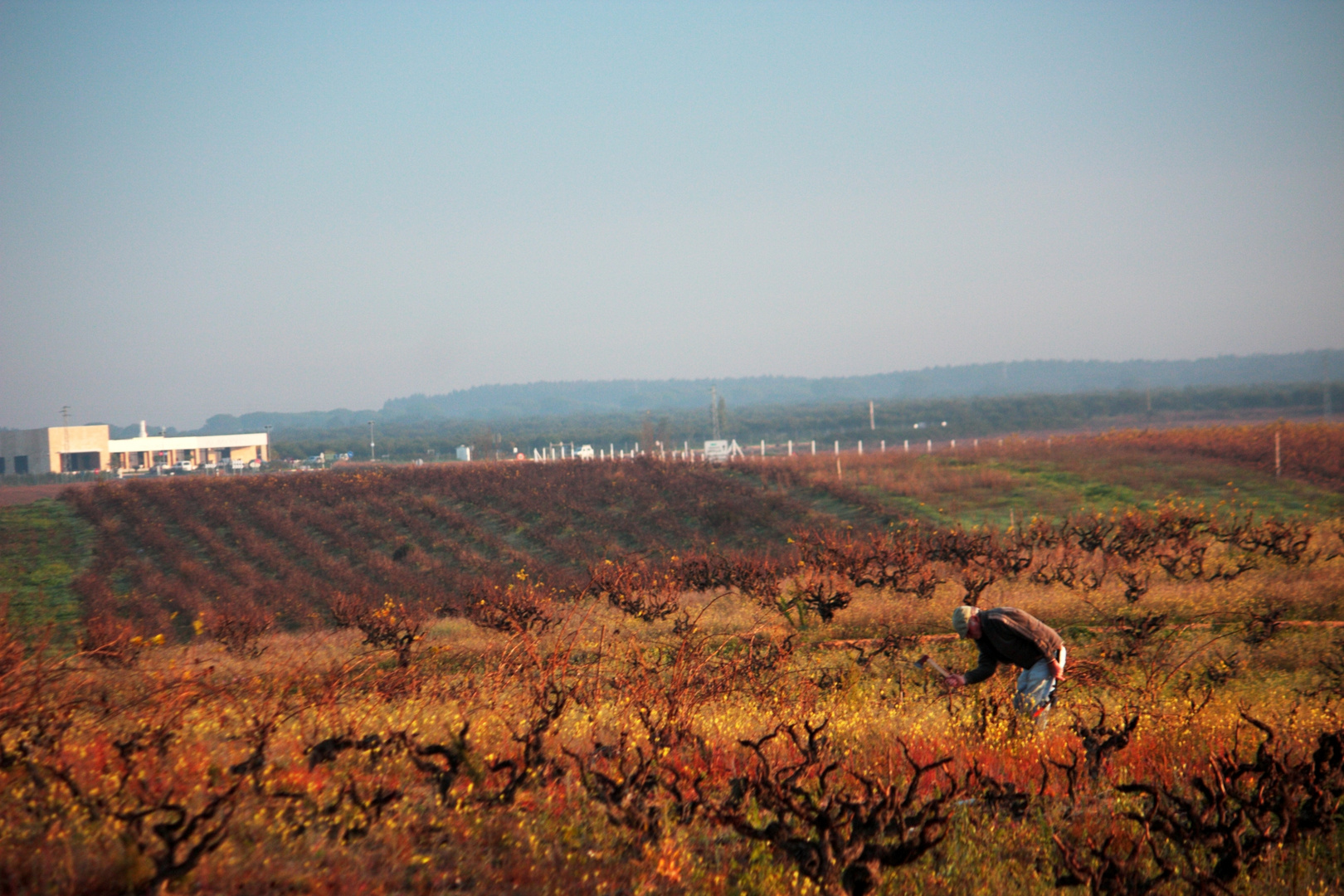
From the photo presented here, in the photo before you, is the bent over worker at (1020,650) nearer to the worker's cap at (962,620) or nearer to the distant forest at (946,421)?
the worker's cap at (962,620)

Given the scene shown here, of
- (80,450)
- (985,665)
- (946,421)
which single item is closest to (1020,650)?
(985,665)

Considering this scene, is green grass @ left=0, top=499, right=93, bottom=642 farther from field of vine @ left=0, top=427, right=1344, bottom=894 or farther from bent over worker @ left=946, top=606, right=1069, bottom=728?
bent over worker @ left=946, top=606, right=1069, bottom=728

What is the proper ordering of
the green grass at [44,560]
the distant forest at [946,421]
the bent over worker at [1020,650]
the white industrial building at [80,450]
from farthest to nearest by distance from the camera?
the distant forest at [946,421] < the white industrial building at [80,450] < the green grass at [44,560] < the bent over worker at [1020,650]

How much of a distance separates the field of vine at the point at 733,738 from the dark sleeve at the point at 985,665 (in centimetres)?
20

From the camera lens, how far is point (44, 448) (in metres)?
67.8

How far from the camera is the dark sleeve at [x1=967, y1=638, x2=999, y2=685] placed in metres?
7.41

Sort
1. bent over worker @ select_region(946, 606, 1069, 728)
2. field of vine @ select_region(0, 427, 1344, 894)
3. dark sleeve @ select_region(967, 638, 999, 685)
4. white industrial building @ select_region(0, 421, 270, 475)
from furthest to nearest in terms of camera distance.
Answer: white industrial building @ select_region(0, 421, 270, 475) → dark sleeve @ select_region(967, 638, 999, 685) → bent over worker @ select_region(946, 606, 1069, 728) → field of vine @ select_region(0, 427, 1344, 894)

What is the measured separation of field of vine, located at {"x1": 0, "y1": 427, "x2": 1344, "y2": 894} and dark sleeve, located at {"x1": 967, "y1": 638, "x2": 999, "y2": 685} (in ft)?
0.65

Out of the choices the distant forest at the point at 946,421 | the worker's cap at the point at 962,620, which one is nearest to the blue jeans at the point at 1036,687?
the worker's cap at the point at 962,620

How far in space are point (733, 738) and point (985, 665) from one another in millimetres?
2375

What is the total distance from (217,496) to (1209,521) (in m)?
33.6

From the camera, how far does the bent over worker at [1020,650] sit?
7.14 meters

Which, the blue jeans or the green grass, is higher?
the blue jeans

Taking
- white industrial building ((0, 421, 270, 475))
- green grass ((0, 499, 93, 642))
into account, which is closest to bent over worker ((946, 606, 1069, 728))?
green grass ((0, 499, 93, 642))
